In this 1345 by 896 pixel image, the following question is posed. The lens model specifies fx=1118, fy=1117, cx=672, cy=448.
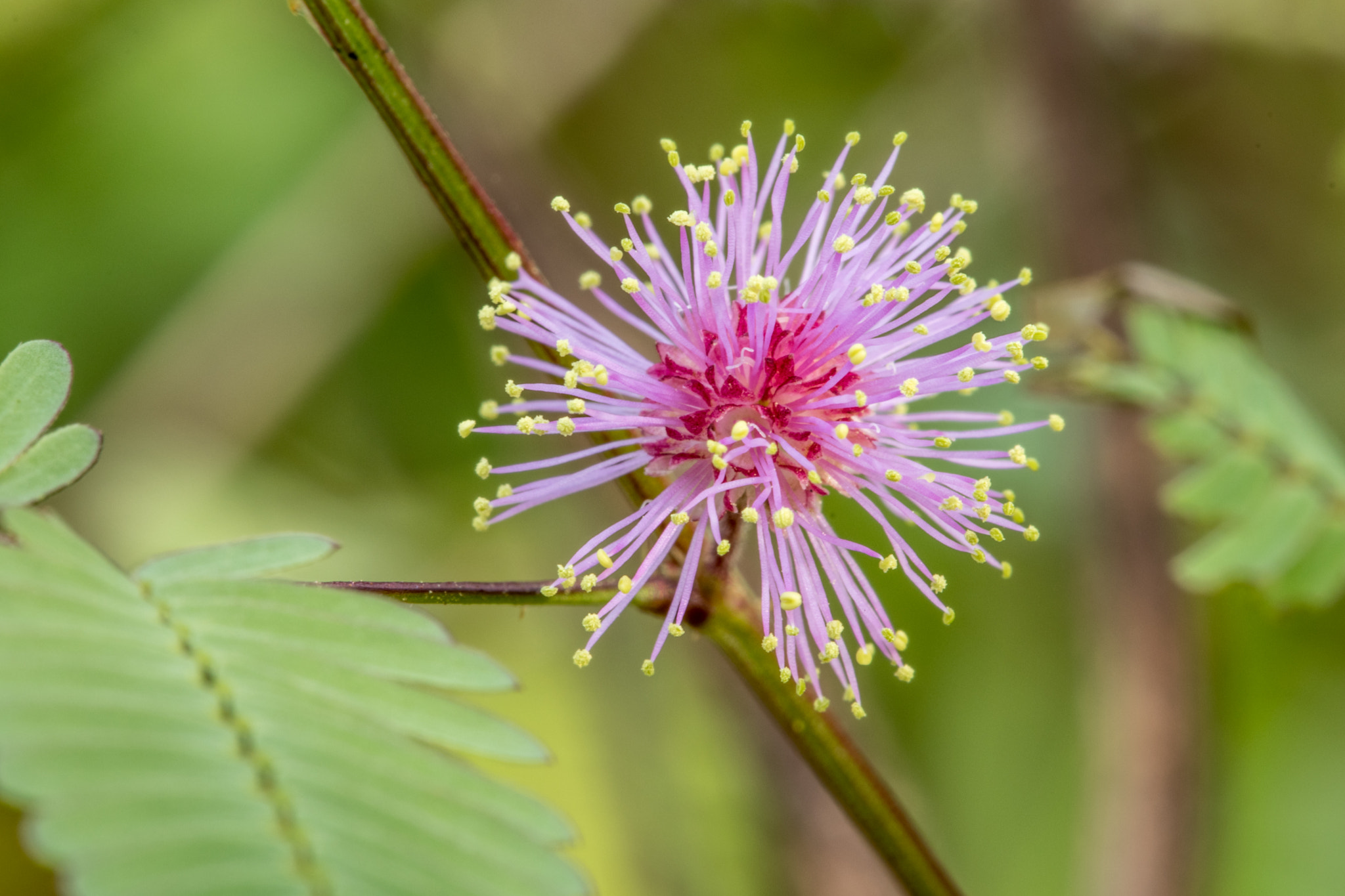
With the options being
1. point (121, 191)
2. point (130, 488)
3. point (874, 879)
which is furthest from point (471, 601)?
point (121, 191)

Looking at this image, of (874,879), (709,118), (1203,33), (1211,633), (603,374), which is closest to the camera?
(603,374)

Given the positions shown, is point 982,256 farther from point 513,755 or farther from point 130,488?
point 513,755

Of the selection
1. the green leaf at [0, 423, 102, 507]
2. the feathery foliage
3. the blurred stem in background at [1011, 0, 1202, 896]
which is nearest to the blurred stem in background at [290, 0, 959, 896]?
the green leaf at [0, 423, 102, 507]

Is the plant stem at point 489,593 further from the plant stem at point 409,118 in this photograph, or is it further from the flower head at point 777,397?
the plant stem at point 409,118

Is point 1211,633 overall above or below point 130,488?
below

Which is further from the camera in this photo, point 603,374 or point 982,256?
point 982,256

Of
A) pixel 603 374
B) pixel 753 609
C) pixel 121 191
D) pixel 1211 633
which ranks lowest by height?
pixel 1211 633

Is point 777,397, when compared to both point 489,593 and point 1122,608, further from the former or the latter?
point 1122,608
